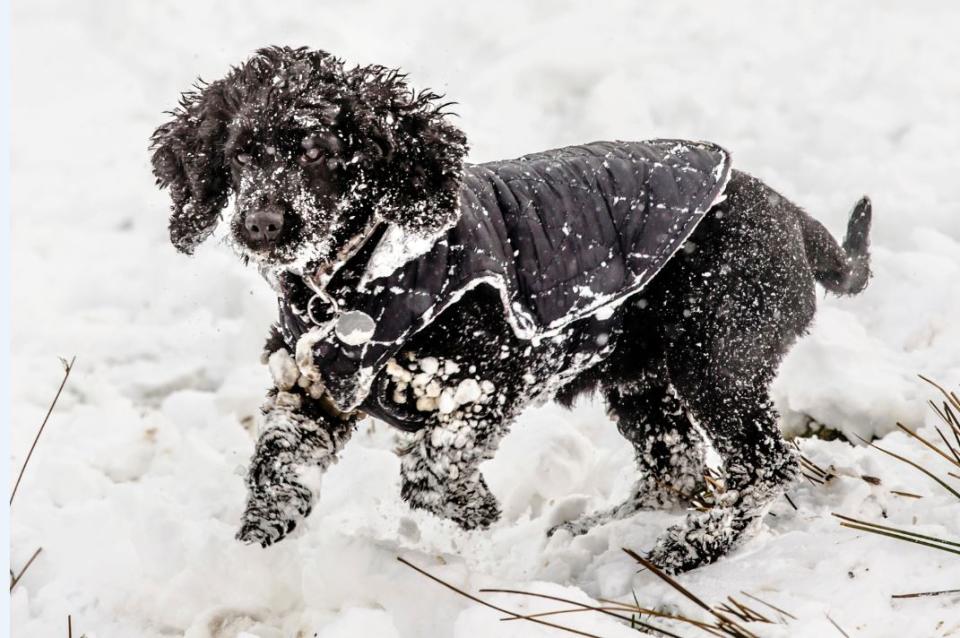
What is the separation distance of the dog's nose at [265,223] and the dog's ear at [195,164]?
35cm

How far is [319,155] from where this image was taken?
266 cm

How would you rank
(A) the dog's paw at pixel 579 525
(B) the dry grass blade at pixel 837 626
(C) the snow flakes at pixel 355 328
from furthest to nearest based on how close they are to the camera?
(A) the dog's paw at pixel 579 525, (C) the snow flakes at pixel 355 328, (B) the dry grass blade at pixel 837 626

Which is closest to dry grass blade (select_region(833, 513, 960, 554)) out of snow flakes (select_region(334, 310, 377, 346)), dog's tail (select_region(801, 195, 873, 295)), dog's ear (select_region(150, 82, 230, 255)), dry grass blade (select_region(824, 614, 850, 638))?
dry grass blade (select_region(824, 614, 850, 638))

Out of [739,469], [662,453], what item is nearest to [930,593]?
[739,469]

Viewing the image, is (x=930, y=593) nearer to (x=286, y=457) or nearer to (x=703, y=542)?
(x=703, y=542)

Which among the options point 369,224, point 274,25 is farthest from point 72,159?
point 369,224

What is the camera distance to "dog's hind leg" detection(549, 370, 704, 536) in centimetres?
364

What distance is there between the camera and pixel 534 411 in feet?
14.2

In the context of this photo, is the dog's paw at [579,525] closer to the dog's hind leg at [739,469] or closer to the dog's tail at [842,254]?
the dog's hind leg at [739,469]

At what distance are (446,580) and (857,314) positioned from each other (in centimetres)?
288

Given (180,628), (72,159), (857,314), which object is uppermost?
(72,159)

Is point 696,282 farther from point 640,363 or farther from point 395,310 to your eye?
point 395,310

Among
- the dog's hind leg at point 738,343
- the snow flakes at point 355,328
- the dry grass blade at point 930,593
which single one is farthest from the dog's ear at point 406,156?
the dry grass blade at point 930,593

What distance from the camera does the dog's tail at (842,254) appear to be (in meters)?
3.45
